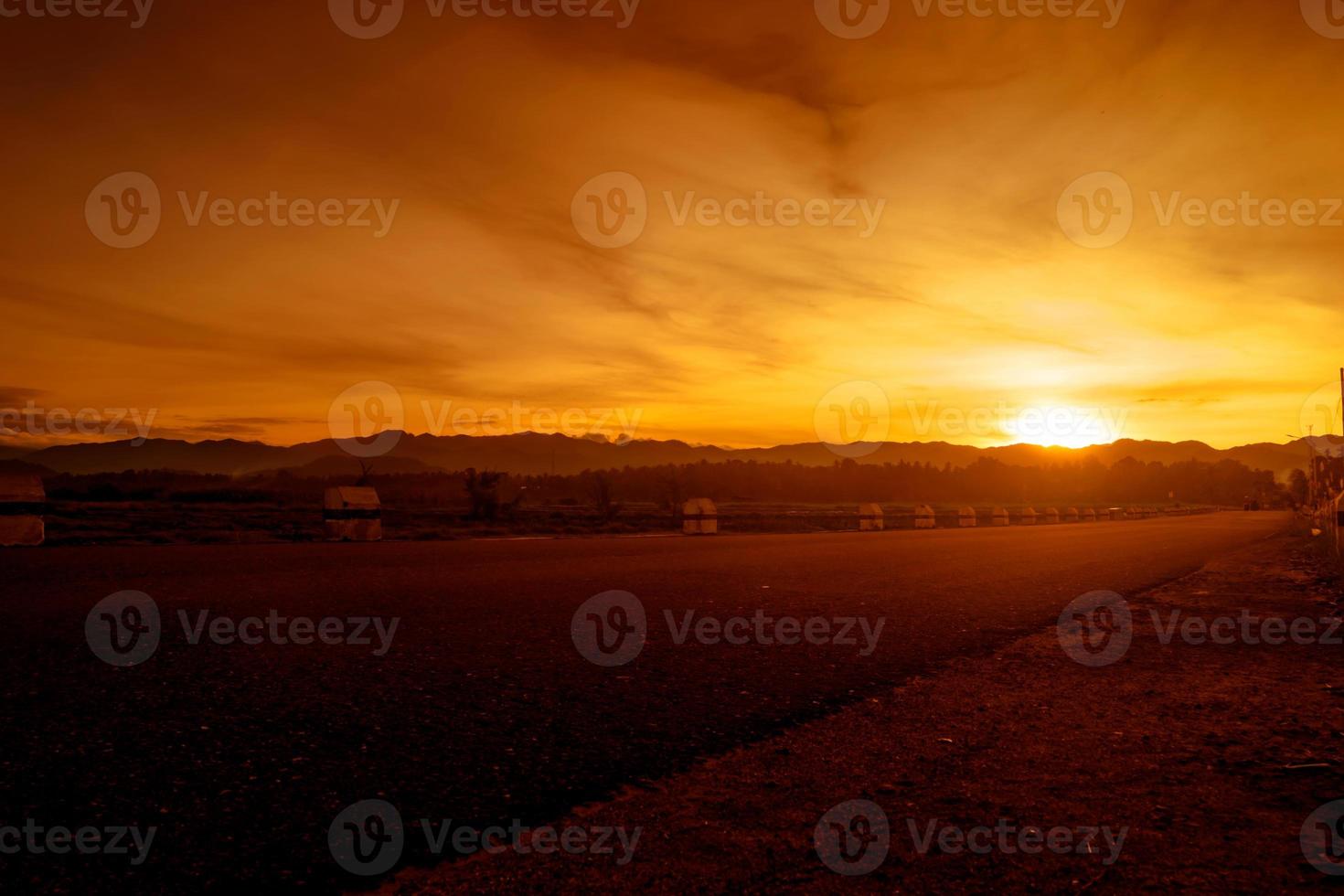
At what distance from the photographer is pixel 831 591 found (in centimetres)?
Answer: 1038

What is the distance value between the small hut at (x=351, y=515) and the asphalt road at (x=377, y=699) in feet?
24.4

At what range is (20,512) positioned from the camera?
14836mm

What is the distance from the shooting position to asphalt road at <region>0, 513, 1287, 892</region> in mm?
3006

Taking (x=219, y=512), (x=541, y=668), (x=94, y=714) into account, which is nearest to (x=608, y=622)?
(x=541, y=668)

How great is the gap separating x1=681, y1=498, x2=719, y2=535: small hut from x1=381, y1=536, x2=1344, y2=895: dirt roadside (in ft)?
64.7

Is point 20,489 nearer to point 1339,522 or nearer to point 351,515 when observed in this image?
point 351,515

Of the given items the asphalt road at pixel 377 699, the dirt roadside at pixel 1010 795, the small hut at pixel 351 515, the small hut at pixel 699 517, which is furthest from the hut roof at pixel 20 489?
the dirt roadside at pixel 1010 795

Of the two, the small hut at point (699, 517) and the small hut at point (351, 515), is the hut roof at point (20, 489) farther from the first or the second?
the small hut at point (699, 517)

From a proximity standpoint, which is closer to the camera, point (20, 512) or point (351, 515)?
point (20, 512)

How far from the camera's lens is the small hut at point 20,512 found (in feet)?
48.3

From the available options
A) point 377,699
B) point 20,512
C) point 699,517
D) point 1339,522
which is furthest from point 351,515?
point 1339,522

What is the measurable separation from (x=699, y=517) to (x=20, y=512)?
16.3 meters

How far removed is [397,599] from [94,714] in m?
4.64

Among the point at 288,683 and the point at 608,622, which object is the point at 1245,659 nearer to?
the point at 608,622
